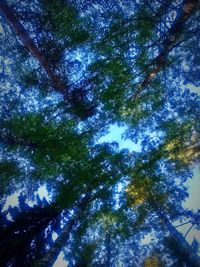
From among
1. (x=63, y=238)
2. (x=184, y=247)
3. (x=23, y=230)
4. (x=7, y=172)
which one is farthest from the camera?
(x=184, y=247)

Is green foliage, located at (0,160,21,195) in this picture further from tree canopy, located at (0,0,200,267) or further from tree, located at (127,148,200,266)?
tree, located at (127,148,200,266)

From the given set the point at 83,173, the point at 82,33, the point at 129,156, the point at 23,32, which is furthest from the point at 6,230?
the point at 82,33

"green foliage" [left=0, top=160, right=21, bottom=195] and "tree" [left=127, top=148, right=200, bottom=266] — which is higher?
"green foliage" [left=0, top=160, right=21, bottom=195]

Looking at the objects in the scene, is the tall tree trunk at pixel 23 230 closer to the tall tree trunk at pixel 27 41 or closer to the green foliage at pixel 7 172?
the green foliage at pixel 7 172

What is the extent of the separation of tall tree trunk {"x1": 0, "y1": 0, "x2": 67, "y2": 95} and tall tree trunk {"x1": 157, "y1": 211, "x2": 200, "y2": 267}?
713 centimetres

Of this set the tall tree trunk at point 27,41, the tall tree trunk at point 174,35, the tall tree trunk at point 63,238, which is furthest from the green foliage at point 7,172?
the tall tree trunk at point 174,35

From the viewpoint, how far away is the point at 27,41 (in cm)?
776

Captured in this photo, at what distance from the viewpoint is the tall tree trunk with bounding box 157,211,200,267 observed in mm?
9495

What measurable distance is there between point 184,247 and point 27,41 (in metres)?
9.44

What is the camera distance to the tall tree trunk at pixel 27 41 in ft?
24.1

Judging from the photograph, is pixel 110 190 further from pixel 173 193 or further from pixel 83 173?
pixel 173 193

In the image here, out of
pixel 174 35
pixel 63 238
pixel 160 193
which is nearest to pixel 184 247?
pixel 160 193

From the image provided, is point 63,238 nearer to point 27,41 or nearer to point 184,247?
point 184,247

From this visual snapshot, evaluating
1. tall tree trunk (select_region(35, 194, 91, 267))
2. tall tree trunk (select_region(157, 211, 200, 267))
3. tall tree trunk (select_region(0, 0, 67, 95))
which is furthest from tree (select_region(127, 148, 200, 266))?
tall tree trunk (select_region(0, 0, 67, 95))
